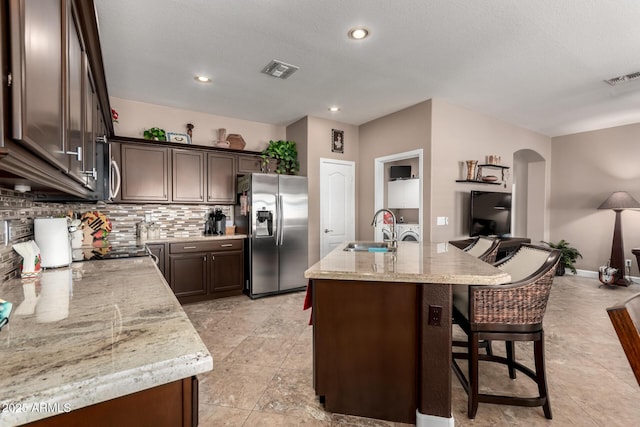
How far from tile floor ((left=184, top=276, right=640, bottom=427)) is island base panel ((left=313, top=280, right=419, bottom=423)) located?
131 mm

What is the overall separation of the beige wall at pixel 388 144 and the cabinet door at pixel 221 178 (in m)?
2.13

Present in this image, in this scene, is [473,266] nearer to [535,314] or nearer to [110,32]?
[535,314]

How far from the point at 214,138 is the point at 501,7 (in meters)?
3.90

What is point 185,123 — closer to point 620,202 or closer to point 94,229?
point 94,229

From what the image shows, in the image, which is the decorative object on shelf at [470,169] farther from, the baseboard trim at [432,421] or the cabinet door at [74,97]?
the cabinet door at [74,97]

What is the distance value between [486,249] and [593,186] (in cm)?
467

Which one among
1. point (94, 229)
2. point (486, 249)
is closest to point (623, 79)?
point (486, 249)

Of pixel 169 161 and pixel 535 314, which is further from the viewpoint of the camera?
pixel 169 161

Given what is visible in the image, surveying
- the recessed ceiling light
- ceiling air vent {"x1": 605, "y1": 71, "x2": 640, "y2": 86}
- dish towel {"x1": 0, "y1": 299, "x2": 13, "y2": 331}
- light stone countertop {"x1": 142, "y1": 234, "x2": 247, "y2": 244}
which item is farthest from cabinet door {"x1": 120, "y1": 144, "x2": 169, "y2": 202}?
ceiling air vent {"x1": 605, "y1": 71, "x2": 640, "y2": 86}

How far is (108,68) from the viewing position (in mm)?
3102

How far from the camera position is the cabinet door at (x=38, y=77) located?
651 millimetres

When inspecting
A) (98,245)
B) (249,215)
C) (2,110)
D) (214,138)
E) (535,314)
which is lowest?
(535,314)

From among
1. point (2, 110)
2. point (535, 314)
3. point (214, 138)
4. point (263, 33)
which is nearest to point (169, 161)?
point (214, 138)

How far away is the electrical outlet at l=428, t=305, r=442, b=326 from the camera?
5.30 ft
